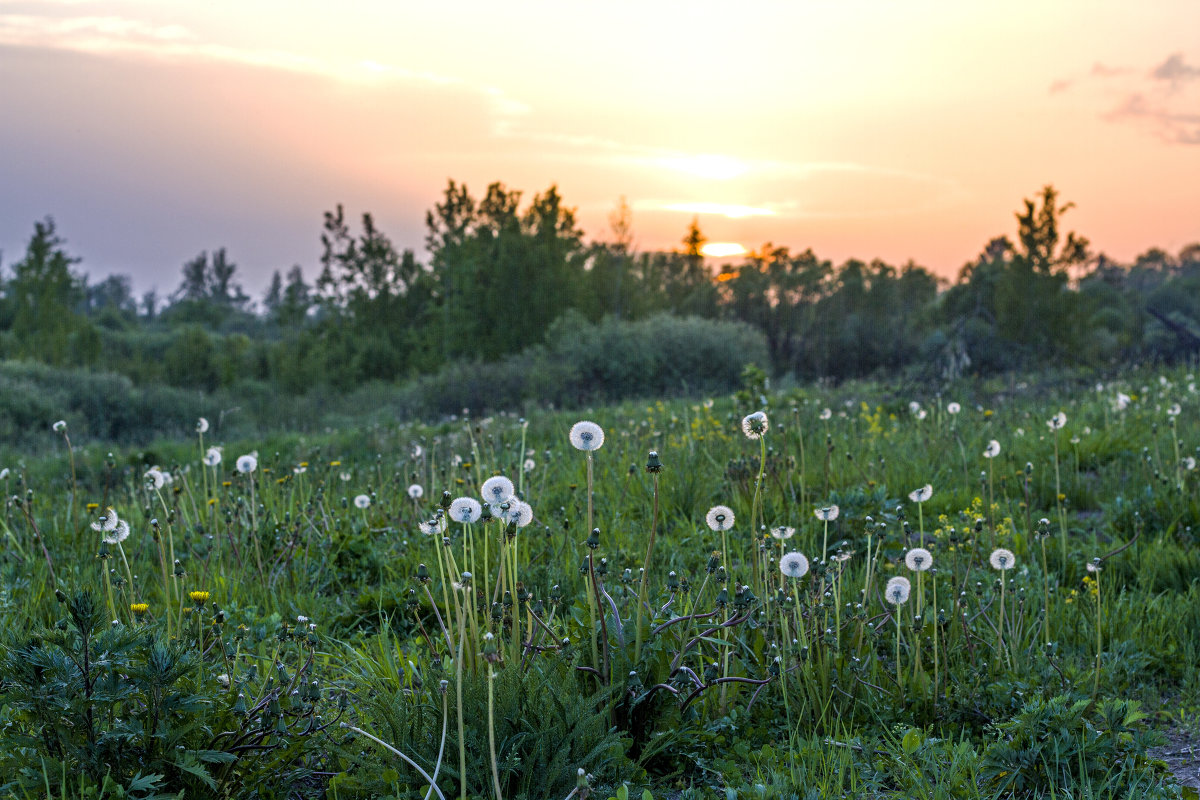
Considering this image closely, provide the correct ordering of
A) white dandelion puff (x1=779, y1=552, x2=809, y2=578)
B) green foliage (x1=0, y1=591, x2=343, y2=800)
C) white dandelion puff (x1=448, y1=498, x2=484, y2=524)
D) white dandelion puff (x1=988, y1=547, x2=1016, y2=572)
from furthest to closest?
white dandelion puff (x1=988, y1=547, x2=1016, y2=572)
white dandelion puff (x1=779, y1=552, x2=809, y2=578)
white dandelion puff (x1=448, y1=498, x2=484, y2=524)
green foliage (x1=0, y1=591, x2=343, y2=800)

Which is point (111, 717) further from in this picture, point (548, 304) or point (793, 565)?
point (548, 304)

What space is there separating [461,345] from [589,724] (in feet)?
108

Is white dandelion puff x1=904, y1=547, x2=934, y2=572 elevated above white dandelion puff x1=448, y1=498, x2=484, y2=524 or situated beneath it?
situated beneath

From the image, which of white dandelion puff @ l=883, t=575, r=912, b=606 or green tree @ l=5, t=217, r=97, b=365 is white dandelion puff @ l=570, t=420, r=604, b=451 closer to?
white dandelion puff @ l=883, t=575, r=912, b=606

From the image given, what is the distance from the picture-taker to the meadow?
2088 mm

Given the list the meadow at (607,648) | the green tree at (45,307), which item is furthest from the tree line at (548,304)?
the meadow at (607,648)

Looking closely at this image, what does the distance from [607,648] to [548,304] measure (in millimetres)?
31490

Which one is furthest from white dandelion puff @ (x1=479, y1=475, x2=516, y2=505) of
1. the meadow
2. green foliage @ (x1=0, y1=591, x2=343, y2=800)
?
green foliage @ (x1=0, y1=591, x2=343, y2=800)

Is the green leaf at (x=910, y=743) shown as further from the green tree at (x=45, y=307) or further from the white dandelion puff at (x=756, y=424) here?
the green tree at (x=45, y=307)

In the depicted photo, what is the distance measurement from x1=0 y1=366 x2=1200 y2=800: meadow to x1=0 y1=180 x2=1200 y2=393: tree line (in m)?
22.2

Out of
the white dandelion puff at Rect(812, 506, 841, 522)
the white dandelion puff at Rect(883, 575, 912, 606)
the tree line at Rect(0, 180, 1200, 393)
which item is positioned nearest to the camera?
Answer: the white dandelion puff at Rect(883, 575, 912, 606)

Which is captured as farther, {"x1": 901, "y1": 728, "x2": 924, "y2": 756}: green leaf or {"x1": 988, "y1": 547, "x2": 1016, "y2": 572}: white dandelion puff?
{"x1": 988, "y1": 547, "x2": 1016, "y2": 572}: white dandelion puff

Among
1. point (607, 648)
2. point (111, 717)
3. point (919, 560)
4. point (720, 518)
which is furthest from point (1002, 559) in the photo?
point (111, 717)

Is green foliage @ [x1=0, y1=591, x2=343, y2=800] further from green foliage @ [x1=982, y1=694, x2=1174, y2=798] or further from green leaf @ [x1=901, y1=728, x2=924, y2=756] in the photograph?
green foliage @ [x1=982, y1=694, x2=1174, y2=798]
